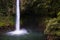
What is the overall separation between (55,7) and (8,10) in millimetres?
4325

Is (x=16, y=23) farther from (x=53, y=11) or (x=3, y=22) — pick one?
(x=53, y=11)

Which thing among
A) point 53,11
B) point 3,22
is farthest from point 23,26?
point 53,11

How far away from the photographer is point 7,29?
17156 millimetres

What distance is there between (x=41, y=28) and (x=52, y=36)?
8.12 metres

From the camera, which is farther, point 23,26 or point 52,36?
point 23,26

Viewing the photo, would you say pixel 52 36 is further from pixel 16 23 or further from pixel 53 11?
pixel 16 23

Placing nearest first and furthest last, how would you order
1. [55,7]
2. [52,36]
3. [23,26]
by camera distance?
[52,36]
[55,7]
[23,26]

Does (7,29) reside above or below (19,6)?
below

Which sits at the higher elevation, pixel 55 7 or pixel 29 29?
pixel 55 7

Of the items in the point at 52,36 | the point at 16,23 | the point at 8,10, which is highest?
the point at 8,10

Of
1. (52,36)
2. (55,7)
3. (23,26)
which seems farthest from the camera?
(23,26)

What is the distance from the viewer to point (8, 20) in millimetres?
18078

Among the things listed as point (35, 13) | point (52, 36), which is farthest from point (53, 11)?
point (52, 36)

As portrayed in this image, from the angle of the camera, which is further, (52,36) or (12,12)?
(12,12)
